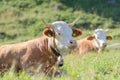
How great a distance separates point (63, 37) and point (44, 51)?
0.56 metres

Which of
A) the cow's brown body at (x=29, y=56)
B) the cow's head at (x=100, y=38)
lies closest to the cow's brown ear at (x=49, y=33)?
the cow's brown body at (x=29, y=56)

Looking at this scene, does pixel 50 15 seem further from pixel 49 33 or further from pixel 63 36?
pixel 63 36

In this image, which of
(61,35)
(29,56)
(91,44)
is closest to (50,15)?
(91,44)

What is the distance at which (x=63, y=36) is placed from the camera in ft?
36.1

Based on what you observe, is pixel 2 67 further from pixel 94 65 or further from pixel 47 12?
pixel 47 12

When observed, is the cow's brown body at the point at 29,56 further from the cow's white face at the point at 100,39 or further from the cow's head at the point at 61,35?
the cow's white face at the point at 100,39

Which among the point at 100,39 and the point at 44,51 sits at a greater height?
the point at 44,51

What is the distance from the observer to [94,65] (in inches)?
378

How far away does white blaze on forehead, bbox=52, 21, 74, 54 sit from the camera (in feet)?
35.6

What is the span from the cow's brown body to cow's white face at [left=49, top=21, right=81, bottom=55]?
291 mm

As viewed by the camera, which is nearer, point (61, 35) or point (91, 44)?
point (61, 35)

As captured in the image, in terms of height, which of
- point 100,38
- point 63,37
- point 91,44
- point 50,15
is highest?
point 63,37

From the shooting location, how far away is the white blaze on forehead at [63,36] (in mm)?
10844

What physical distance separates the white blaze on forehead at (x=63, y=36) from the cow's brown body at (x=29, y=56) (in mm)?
295
